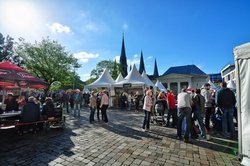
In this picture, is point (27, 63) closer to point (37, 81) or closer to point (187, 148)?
point (37, 81)

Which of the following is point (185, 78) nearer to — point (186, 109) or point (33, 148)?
point (186, 109)

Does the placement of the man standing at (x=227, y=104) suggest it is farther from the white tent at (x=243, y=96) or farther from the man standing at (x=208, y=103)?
the white tent at (x=243, y=96)

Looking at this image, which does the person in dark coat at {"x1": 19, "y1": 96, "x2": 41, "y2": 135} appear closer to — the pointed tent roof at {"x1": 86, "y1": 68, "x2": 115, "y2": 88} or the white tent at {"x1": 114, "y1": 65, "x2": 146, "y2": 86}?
the white tent at {"x1": 114, "y1": 65, "x2": 146, "y2": 86}

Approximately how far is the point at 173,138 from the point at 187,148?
3.24ft

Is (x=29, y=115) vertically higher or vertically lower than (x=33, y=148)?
higher

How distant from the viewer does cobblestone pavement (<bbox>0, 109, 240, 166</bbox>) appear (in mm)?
3583

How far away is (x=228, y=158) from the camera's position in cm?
382

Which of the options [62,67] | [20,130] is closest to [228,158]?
[20,130]

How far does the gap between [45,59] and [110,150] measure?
28.2 meters

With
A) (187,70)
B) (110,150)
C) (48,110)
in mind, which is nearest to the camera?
(110,150)

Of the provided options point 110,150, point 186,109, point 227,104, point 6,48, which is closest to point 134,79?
point 227,104

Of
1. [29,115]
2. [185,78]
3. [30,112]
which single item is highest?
[185,78]

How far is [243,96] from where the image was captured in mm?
3520

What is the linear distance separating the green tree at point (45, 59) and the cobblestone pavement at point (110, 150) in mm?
24647
